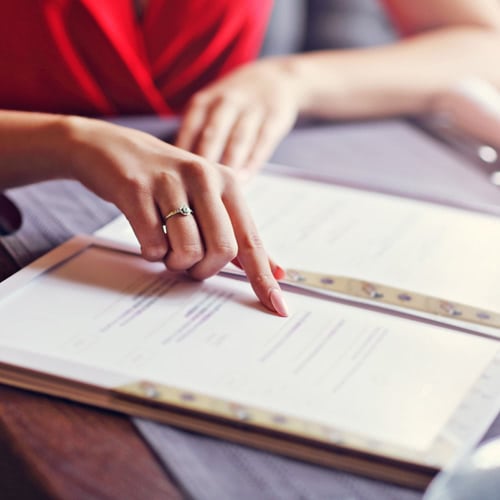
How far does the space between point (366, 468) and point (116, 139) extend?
34cm

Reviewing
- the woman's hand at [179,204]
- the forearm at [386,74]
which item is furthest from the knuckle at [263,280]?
the forearm at [386,74]

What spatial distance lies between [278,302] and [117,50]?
46 centimetres

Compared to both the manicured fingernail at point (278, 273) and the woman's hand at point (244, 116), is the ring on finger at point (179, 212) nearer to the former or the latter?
the manicured fingernail at point (278, 273)

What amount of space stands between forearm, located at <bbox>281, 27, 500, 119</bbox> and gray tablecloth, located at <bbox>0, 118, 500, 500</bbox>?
0.10ft

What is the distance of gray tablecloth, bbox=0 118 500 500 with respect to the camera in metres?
Result: 0.39

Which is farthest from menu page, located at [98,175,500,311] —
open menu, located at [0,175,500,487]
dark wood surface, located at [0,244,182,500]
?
dark wood surface, located at [0,244,182,500]

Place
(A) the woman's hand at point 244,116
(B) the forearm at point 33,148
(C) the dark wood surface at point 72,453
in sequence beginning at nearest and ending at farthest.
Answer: (C) the dark wood surface at point 72,453, (B) the forearm at point 33,148, (A) the woman's hand at point 244,116

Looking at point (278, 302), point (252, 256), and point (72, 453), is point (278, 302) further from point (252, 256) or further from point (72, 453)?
point (72, 453)

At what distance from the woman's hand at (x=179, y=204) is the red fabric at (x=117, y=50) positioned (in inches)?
11.3

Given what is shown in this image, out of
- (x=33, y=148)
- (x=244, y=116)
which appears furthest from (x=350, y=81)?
(x=33, y=148)

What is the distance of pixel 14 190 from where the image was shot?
698 mm

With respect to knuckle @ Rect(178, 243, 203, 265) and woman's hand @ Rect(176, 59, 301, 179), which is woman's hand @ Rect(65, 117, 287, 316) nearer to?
knuckle @ Rect(178, 243, 203, 265)

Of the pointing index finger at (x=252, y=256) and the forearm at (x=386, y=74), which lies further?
the forearm at (x=386, y=74)

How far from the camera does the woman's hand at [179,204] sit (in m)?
0.54
